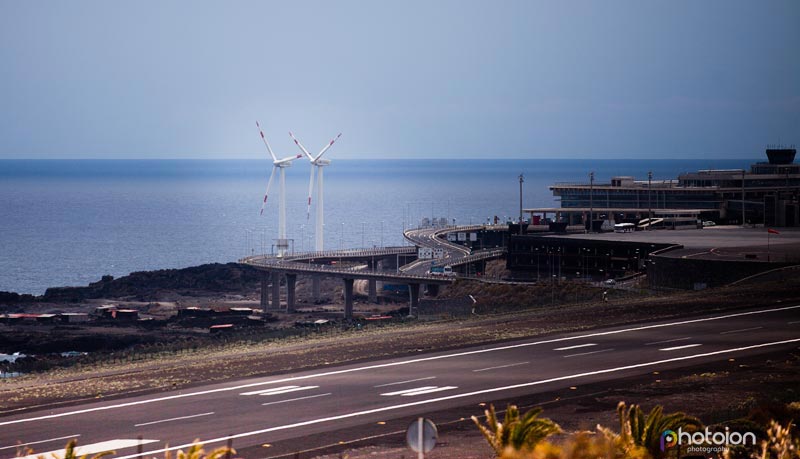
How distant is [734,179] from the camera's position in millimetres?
186625

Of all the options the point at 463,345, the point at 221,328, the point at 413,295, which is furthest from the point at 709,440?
the point at 413,295

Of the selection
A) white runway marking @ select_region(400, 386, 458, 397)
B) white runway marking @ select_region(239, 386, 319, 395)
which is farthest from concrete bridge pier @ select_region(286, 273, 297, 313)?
white runway marking @ select_region(400, 386, 458, 397)

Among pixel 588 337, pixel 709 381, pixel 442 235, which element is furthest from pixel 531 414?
pixel 442 235

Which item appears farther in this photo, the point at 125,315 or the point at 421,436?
the point at 125,315

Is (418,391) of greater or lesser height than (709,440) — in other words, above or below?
below

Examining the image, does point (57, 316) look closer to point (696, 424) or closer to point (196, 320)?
point (196, 320)

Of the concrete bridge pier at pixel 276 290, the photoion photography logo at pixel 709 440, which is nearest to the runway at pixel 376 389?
the photoion photography logo at pixel 709 440

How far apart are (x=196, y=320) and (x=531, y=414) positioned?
8995 cm

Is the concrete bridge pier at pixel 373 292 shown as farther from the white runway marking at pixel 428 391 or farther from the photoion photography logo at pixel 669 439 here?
the photoion photography logo at pixel 669 439

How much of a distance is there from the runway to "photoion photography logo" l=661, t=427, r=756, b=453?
484 inches

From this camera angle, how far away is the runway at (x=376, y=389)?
33219 mm

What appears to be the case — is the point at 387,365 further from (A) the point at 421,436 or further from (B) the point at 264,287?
(B) the point at 264,287

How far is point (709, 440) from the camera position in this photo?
25672 millimetres

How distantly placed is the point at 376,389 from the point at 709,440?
17.4 meters
